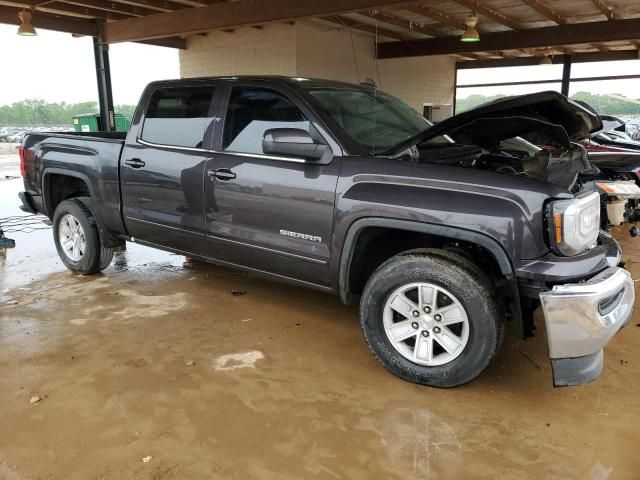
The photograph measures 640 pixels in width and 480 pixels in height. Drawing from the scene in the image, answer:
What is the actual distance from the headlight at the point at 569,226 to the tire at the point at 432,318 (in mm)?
453

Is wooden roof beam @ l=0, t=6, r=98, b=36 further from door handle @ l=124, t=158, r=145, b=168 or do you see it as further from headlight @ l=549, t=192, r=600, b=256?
headlight @ l=549, t=192, r=600, b=256

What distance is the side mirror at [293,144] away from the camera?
10.5 feet

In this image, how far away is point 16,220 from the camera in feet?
25.5

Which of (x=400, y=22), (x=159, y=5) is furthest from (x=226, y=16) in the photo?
(x=400, y=22)

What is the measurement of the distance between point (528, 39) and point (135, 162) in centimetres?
1135

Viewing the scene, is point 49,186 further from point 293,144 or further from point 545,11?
point 545,11

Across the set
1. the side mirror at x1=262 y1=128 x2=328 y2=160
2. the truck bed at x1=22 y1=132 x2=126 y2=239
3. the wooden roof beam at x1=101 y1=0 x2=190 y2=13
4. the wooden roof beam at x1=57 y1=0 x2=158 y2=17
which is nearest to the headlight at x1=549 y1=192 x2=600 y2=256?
the side mirror at x1=262 y1=128 x2=328 y2=160

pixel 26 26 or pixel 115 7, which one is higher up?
pixel 115 7

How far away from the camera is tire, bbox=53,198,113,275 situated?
16.1ft

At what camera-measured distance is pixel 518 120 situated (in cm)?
304

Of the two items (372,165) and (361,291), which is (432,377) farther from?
(372,165)

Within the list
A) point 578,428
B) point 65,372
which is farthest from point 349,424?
point 65,372

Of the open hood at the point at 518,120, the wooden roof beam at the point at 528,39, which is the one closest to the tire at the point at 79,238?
the open hood at the point at 518,120

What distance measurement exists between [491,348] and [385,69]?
13.1m
